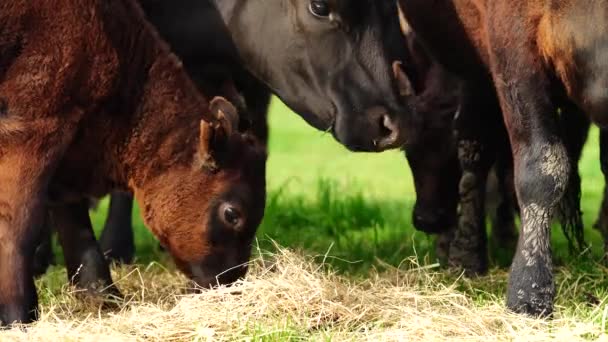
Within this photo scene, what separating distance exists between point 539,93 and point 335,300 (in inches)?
48.1

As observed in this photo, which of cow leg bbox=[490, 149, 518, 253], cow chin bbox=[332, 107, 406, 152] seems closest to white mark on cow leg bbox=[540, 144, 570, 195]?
cow chin bbox=[332, 107, 406, 152]

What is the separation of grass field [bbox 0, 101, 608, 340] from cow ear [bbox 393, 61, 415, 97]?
789mm

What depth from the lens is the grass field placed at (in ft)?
19.8

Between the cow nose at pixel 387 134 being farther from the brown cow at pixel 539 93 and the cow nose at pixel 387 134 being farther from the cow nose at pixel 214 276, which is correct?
the cow nose at pixel 214 276

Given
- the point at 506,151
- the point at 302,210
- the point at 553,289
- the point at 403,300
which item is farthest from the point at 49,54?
the point at 302,210

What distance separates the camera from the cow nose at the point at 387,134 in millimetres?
7071

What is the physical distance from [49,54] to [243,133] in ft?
3.51

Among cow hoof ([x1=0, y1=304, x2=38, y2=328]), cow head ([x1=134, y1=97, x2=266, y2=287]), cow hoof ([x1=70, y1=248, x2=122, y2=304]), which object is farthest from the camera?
cow hoof ([x1=70, y1=248, x2=122, y2=304])

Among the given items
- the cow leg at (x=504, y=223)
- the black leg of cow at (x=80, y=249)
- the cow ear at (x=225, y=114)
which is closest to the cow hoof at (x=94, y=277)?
the black leg of cow at (x=80, y=249)

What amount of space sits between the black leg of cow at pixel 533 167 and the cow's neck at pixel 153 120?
1559 mm

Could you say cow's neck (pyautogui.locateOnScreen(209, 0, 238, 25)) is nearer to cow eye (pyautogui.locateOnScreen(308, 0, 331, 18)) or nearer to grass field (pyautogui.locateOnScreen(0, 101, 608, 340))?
cow eye (pyautogui.locateOnScreen(308, 0, 331, 18))

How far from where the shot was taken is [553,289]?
633 cm

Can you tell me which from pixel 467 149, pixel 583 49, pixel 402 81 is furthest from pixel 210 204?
pixel 583 49

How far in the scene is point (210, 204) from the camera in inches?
275
